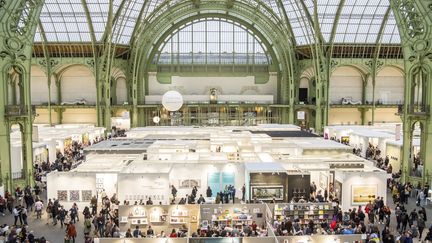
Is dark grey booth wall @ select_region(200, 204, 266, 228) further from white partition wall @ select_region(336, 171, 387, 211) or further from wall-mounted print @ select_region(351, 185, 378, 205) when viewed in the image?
wall-mounted print @ select_region(351, 185, 378, 205)

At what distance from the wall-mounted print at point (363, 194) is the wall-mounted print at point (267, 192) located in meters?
3.96

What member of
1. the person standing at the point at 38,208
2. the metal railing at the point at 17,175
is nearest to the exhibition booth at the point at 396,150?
the person standing at the point at 38,208

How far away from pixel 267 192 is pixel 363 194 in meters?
5.18

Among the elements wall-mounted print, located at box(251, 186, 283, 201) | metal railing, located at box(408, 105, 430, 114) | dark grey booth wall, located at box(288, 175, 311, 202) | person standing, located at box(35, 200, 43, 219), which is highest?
metal railing, located at box(408, 105, 430, 114)

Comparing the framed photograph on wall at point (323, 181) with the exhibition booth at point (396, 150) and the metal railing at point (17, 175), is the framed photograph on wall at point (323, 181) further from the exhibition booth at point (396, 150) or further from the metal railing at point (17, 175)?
the metal railing at point (17, 175)

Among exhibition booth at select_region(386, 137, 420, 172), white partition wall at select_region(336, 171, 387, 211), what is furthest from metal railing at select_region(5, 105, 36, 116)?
exhibition booth at select_region(386, 137, 420, 172)

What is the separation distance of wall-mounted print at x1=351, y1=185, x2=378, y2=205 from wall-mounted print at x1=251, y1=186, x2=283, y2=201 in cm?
396

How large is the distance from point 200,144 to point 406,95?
15.3 metres

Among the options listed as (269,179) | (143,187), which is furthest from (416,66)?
(143,187)

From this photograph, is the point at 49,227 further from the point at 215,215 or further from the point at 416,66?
the point at 416,66

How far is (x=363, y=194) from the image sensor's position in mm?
22781

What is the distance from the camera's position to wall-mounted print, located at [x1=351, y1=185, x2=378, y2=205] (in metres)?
22.8

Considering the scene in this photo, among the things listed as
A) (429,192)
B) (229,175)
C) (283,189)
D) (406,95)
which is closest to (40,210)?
(229,175)

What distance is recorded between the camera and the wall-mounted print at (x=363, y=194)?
22.8 m
